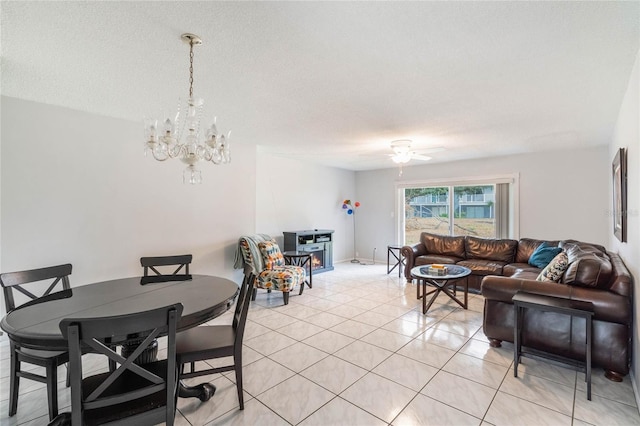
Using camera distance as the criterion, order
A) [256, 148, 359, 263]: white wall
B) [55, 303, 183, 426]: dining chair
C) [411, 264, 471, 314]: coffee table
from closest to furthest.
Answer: [55, 303, 183, 426]: dining chair → [411, 264, 471, 314]: coffee table → [256, 148, 359, 263]: white wall

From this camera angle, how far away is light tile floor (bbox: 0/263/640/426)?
198 centimetres

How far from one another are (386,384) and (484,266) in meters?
3.40

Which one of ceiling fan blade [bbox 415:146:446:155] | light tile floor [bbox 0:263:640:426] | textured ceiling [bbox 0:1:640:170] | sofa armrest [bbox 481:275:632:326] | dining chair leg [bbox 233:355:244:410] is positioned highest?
textured ceiling [bbox 0:1:640:170]

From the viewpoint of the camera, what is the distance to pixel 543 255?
455 centimetres

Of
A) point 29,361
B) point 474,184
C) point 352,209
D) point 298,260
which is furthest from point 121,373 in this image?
point 352,209

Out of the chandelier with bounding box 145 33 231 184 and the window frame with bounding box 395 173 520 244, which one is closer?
the chandelier with bounding box 145 33 231 184

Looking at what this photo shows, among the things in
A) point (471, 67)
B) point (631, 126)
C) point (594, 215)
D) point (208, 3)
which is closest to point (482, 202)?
point (594, 215)

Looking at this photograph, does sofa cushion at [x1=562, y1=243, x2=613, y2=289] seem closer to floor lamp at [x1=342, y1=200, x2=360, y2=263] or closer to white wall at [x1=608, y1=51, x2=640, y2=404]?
white wall at [x1=608, y1=51, x2=640, y2=404]

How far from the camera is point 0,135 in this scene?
2.87m

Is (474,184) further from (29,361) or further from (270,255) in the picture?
(29,361)

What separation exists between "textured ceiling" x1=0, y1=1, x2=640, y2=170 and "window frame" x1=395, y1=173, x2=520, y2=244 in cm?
201

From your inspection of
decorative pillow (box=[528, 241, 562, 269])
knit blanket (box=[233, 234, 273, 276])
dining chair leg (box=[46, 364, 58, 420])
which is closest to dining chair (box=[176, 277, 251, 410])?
dining chair leg (box=[46, 364, 58, 420])

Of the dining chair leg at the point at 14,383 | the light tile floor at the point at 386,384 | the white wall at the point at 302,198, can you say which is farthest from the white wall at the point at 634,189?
the white wall at the point at 302,198

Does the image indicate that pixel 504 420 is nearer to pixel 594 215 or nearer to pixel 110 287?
pixel 110 287
